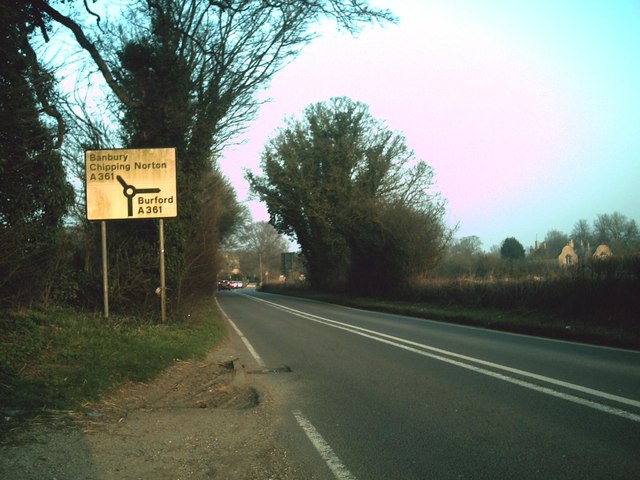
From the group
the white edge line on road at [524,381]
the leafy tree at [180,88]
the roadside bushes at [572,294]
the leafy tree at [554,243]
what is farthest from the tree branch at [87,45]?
the leafy tree at [554,243]

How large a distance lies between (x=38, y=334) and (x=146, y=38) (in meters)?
9.85

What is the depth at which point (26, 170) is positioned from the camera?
31.9 feet

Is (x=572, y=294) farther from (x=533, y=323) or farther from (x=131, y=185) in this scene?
(x=131, y=185)

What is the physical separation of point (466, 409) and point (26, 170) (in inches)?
334

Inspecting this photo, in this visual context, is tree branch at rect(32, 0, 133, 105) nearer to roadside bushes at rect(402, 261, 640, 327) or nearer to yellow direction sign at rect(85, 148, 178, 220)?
yellow direction sign at rect(85, 148, 178, 220)

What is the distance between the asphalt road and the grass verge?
1.38 meters

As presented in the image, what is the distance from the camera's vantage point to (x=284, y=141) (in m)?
42.7

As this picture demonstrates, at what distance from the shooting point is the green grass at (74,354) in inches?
252

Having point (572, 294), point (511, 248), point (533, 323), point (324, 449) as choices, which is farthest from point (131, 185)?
point (511, 248)

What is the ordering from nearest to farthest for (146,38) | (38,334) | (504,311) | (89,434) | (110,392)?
(89,434), (110,392), (38,334), (146,38), (504,311)

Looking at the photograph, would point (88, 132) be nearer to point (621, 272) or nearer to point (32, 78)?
point (32, 78)

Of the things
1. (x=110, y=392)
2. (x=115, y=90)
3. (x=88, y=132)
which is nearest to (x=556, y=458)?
(x=110, y=392)

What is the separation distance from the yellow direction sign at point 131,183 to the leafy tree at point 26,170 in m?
2.10

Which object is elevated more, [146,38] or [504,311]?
[146,38]
